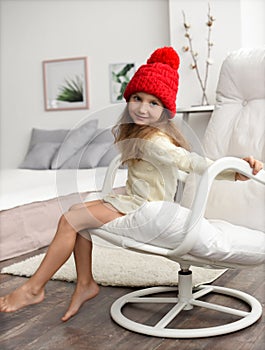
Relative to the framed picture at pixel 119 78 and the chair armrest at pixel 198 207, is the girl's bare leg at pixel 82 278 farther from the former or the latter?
the framed picture at pixel 119 78

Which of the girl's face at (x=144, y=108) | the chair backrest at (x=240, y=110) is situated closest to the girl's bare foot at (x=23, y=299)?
the girl's face at (x=144, y=108)

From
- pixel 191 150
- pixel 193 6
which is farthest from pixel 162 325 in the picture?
pixel 193 6

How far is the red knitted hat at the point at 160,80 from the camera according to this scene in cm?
188

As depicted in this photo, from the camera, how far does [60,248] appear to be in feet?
6.35

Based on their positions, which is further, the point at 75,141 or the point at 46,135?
the point at 46,135

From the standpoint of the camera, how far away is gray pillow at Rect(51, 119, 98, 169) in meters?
1.78

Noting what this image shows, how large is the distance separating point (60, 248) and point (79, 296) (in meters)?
0.25

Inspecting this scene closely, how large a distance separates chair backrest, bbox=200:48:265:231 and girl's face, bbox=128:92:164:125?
30.6 inches

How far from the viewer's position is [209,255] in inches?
72.4

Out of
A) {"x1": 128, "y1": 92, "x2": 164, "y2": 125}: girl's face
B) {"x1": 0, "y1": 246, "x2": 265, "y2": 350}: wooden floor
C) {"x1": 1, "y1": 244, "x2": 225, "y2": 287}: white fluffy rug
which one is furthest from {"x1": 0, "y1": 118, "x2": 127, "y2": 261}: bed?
{"x1": 0, "y1": 246, "x2": 265, "y2": 350}: wooden floor

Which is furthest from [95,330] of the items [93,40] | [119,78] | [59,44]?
[59,44]

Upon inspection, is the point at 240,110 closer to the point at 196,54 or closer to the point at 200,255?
the point at 200,255

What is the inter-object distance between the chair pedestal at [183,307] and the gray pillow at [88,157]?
0.54 m

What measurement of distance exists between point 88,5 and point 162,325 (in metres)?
3.71
